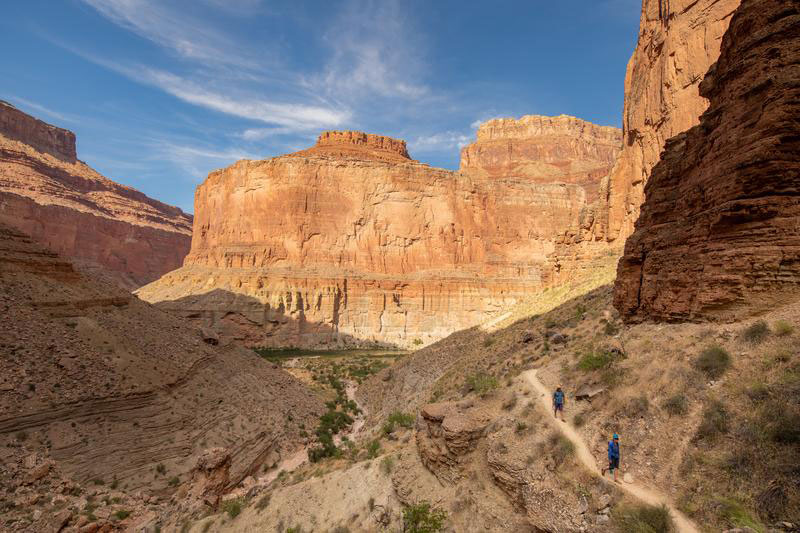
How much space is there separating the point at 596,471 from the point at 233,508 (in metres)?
9.81

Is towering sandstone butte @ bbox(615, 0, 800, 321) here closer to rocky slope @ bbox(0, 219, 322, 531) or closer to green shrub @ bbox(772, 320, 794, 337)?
green shrub @ bbox(772, 320, 794, 337)

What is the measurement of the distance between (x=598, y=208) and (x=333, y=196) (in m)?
44.1

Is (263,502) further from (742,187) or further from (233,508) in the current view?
(742,187)

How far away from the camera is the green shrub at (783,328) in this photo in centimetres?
724

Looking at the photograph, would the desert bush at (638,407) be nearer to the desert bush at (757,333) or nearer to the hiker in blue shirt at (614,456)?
the hiker in blue shirt at (614,456)

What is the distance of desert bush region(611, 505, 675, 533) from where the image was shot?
5826 millimetres

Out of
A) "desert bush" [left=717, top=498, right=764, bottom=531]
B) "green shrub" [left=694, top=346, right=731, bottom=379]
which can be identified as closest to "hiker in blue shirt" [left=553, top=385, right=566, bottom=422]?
"green shrub" [left=694, top=346, right=731, bottom=379]

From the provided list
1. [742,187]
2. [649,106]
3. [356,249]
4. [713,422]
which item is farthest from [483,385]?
[356,249]

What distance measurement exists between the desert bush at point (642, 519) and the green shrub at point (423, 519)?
3.60 m

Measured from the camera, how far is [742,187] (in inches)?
341

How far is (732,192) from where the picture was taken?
891cm

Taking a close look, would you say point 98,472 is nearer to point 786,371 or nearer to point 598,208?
point 786,371

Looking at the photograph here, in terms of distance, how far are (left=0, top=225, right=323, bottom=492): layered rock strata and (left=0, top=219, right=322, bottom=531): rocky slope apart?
4cm

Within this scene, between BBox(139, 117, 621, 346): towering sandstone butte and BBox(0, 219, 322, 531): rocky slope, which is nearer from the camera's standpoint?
BBox(0, 219, 322, 531): rocky slope
